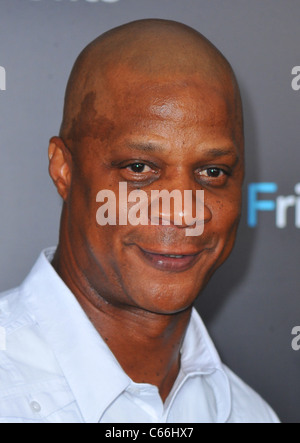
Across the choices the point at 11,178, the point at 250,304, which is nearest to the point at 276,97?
the point at 250,304

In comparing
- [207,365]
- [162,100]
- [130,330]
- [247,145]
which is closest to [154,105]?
[162,100]

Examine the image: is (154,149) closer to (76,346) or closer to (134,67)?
(134,67)

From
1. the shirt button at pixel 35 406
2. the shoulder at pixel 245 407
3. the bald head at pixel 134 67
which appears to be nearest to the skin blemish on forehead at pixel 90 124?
the bald head at pixel 134 67

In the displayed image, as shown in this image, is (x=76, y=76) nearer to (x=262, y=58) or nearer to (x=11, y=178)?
(x=11, y=178)

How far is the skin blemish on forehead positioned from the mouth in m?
0.18

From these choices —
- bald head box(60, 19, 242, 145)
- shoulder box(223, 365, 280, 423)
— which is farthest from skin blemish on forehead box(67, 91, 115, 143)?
shoulder box(223, 365, 280, 423)

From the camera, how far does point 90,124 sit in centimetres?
101

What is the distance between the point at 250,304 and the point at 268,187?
316 mm

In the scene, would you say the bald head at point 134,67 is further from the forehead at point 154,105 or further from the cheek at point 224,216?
the cheek at point 224,216

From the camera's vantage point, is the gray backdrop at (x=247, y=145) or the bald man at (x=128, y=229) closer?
the bald man at (x=128, y=229)

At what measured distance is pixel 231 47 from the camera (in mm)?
1753

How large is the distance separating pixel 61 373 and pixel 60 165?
0.33 m

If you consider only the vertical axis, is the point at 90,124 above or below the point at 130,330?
above

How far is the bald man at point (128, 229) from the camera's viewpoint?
960 millimetres
